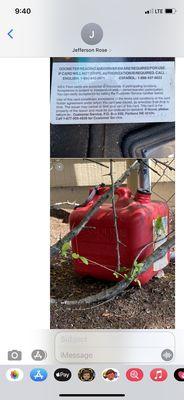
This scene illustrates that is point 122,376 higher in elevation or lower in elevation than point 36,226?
lower

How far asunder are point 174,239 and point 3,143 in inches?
12.0

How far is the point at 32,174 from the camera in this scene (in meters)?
0.76

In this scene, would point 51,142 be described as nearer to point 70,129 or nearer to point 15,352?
point 70,129

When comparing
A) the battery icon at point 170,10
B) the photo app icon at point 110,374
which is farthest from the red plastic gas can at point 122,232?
the battery icon at point 170,10

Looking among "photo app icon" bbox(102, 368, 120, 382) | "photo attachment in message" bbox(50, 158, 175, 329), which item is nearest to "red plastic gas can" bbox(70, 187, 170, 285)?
"photo attachment in message" bbox(50, 158, 175, 329)

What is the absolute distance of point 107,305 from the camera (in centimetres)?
83

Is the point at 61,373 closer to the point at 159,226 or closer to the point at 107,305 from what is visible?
the point at 107,305

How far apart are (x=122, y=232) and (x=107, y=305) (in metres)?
0.12

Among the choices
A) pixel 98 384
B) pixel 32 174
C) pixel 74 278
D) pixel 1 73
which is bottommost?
pixel 98 384

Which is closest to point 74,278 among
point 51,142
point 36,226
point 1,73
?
point 36,226

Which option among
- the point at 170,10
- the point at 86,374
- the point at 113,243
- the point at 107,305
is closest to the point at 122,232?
the point at 113,243

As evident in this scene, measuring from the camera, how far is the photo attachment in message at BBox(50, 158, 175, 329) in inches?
30.7

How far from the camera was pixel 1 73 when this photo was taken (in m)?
0.75

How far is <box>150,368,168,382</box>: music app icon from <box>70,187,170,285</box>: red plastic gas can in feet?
0.50
